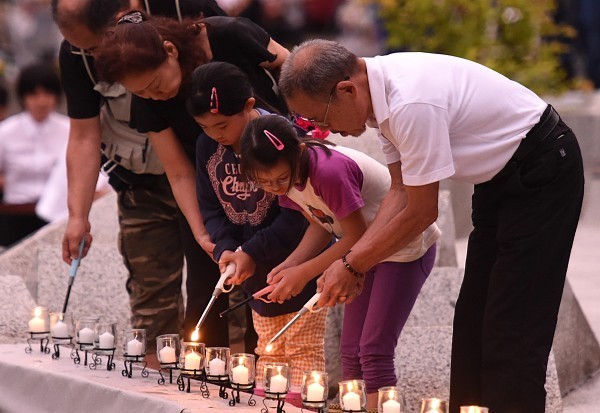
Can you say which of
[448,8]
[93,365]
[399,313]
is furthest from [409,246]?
[448,8]

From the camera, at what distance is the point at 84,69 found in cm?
461

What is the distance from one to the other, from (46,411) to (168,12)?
149 cm

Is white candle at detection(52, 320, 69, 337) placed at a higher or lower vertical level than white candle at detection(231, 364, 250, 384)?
higher

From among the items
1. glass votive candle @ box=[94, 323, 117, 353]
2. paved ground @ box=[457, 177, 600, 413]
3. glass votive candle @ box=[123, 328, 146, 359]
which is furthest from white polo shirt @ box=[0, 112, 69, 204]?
glass votive candle @ box=[123, 328, 146, 359]

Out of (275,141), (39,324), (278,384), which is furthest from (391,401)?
(39,324)

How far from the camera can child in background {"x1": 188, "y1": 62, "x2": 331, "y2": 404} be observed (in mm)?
3916

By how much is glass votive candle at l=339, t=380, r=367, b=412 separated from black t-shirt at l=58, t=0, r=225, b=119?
1678 mm

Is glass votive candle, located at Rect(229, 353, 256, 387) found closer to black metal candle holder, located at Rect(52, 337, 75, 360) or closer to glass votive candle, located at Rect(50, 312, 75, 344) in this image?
black metal candle holder, located at Rect(52, 337, 75, 360)

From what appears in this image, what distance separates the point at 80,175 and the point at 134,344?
3.76 ft

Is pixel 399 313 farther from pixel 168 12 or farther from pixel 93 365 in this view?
pixel 168 12

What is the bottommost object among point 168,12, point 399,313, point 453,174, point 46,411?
point 46,411

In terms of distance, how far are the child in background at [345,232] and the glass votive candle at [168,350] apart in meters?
0.35

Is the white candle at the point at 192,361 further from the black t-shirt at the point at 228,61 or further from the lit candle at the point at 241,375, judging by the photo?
the black t-shirt at the point at 228,61

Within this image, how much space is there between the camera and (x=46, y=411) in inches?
153
